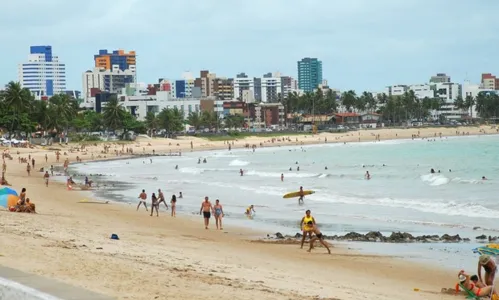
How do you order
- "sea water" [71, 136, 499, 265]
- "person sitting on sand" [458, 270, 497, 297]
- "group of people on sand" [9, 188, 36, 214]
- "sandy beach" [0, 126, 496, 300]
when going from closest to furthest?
"sandy beach" [0, 126, 496, 300] < "person sitting on sand" [458, 270, 497, 297] < "group of people on sand" [9, 188, 36, 214] < "sea water" [71, 136, 499, 265]

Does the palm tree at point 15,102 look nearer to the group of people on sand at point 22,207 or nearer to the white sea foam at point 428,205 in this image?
the white sea foam at point 428,205

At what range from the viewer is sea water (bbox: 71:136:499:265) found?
2370 cm

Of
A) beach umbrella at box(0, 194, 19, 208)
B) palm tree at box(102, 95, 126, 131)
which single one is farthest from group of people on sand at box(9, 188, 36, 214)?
palm tree at box(102, 95, 126, 131)

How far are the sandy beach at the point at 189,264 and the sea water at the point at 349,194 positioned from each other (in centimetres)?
254

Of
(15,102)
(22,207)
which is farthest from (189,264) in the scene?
(15,102)

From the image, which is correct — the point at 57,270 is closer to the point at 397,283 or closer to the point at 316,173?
the point at 397,283

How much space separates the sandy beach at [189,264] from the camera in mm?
8984

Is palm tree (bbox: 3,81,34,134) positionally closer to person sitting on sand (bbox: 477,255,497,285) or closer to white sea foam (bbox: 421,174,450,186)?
white sea foam (bbox: 421,174,450,186)

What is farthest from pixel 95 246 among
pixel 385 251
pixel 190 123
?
pixel 190 123

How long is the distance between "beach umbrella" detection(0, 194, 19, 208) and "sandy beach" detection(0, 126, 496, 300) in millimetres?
2017

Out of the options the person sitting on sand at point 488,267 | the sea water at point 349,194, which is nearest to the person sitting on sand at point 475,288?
the person sitting on sand at point 488,267

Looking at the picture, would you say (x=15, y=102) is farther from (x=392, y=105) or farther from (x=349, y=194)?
(x=392, y=105)

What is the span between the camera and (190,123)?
456 ft

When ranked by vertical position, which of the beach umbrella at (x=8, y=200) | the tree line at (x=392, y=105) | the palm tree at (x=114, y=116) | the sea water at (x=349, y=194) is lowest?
the sea water at (x=349, y=194)
